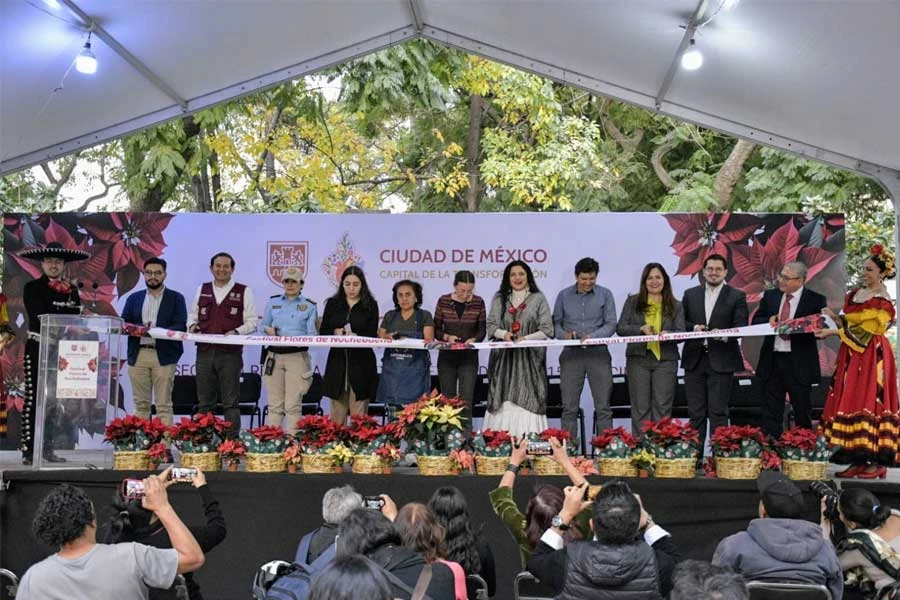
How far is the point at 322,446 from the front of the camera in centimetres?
703

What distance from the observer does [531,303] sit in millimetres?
8711

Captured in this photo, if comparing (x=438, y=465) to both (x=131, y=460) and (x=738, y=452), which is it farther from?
(x=131, y=460)

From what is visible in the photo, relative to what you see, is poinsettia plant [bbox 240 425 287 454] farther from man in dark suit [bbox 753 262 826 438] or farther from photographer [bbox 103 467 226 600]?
man in dark suit [bbox 753 262 826 438]

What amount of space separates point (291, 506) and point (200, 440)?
896 mm

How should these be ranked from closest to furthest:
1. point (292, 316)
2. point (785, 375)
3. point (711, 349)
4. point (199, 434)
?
point (199, 434) < point (785, 375) < point (711, 349) < point (292, 316)

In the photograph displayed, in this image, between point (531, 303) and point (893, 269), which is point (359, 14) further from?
point (893, 269)

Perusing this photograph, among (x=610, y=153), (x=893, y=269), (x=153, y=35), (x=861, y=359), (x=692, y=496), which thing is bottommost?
(x=692, y=496)

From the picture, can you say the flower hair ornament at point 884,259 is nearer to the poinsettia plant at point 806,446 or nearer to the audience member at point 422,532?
the poinsettia plant at point 806,446

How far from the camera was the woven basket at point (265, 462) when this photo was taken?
697 centimetres

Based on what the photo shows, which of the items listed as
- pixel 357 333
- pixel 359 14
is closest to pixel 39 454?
pixel 357 333

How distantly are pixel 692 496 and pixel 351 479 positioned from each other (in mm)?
2184

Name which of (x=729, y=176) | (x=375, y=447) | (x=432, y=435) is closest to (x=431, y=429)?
(x=432, y=435)

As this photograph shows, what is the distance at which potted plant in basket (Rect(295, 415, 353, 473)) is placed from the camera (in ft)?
22.9

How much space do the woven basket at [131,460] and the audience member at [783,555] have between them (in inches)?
169
